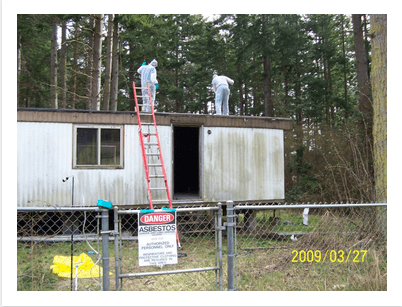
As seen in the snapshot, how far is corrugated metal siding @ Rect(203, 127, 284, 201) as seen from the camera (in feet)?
29.7

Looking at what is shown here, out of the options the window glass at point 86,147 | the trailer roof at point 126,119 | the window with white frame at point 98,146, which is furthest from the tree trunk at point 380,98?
the window glass at point 86,147

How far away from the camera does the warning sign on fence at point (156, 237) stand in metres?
3.38

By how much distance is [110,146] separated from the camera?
27.7 ft

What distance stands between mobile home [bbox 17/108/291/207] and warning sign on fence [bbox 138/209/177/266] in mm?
5104

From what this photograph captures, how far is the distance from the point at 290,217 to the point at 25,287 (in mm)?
9632

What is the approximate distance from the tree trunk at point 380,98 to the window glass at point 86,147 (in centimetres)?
602

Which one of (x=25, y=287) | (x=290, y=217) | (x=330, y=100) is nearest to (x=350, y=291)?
(x=25, y=287)

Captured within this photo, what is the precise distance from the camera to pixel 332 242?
4.93 meters

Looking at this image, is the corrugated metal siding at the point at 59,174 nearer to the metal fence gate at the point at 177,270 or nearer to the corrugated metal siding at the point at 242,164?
the metal fence gate at the point at 177,270

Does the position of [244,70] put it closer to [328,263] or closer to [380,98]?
[380,98]

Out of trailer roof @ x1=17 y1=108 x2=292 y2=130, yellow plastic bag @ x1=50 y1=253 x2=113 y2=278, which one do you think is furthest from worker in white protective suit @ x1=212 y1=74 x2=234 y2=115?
yellow plastic bag @ x1=50 y1=253 x2=113 y2=278

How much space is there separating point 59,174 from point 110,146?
1.33 meters

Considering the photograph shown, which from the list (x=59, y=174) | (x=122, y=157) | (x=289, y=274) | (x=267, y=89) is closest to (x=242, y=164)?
(x=122, y=157)

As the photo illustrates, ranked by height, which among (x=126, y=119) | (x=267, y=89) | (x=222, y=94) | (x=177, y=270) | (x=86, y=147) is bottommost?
(x=177, y=270)
